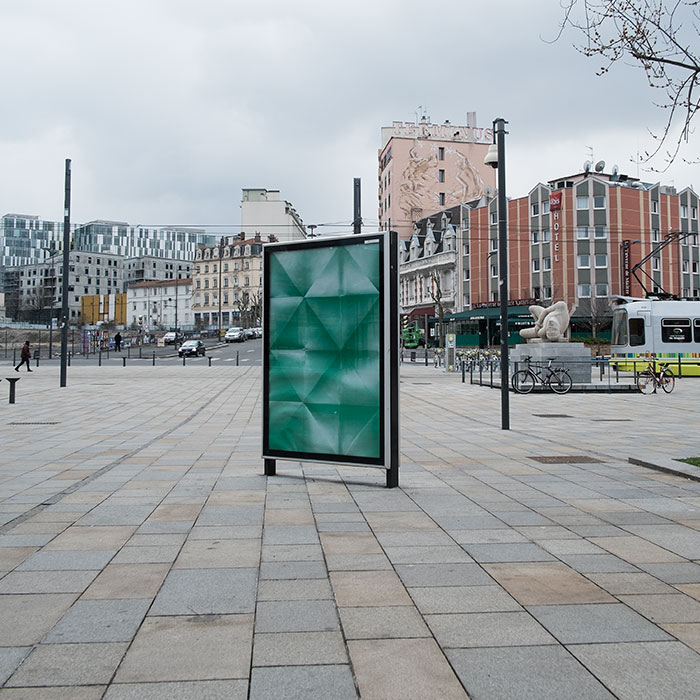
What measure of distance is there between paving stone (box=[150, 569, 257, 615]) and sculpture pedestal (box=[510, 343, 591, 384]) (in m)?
20.3

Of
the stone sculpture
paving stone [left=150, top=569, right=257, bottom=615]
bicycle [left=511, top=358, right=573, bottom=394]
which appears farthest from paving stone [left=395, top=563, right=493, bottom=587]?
the stone sculpture

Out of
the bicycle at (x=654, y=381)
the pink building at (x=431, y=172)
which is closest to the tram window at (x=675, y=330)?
the bicycle at (x=654, y=381)

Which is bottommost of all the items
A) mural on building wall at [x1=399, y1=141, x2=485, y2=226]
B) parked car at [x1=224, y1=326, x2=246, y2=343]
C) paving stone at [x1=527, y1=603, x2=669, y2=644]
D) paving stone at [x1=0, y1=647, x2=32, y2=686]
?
paving stone at [x1=527, y1=603, x2=669, y2=644]

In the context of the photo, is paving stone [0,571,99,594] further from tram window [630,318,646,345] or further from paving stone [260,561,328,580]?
tram window [630,318,646,345]

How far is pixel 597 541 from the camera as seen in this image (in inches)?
202

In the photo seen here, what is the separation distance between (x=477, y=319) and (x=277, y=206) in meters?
82.1

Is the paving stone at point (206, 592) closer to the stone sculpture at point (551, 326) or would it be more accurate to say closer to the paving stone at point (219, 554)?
the paving stone at point (219, 554)

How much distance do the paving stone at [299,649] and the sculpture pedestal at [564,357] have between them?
21.0 meters

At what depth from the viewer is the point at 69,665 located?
9.91 ft

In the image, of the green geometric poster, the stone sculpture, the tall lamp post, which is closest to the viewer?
the green geometric poster

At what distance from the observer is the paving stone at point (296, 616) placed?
11.3ft

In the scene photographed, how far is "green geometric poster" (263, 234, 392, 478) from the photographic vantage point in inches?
280

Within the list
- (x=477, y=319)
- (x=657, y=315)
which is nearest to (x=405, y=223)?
(x=477, y=319)

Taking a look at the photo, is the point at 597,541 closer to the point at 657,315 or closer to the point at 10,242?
the point at 657,315
